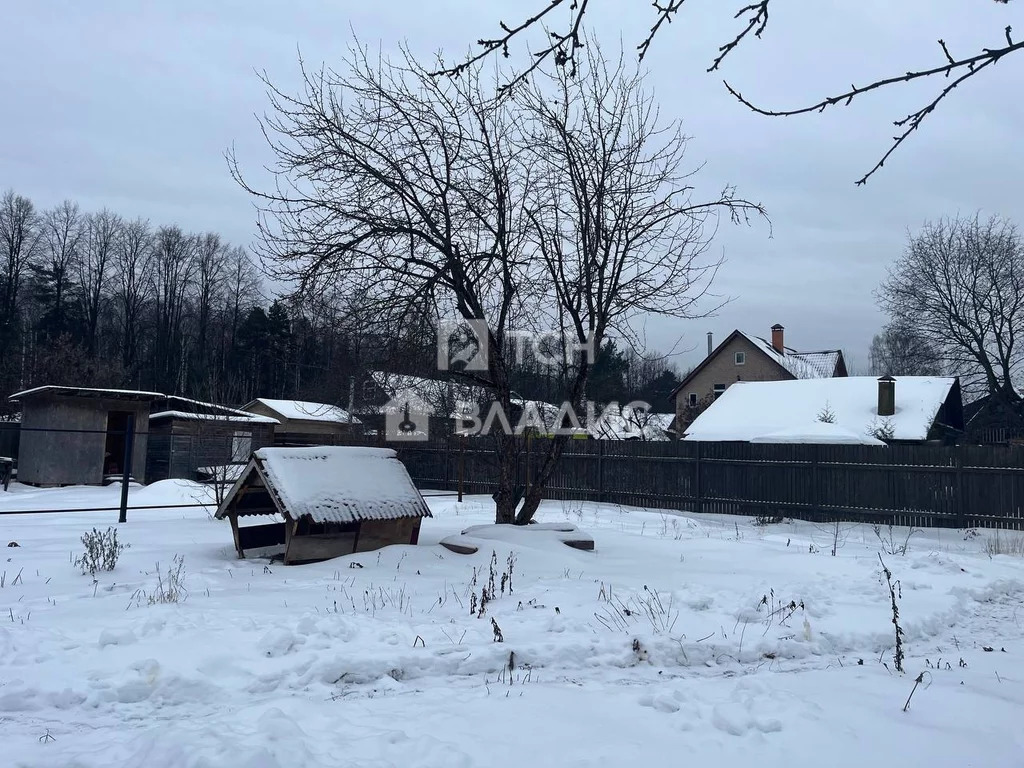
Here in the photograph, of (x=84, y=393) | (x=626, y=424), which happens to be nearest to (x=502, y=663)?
(x=84, y=393)

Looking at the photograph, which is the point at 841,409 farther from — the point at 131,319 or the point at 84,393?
the point at 131,319

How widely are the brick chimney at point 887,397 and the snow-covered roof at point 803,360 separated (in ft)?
59.1

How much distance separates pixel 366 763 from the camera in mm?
3477

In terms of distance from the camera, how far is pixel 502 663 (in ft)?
17.0

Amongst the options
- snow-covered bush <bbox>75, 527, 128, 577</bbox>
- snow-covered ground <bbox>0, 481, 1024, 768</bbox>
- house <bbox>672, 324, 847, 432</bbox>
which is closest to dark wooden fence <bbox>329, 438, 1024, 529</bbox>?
snow-covered ground <bbox>0, 481, 1024, 768</bbox>

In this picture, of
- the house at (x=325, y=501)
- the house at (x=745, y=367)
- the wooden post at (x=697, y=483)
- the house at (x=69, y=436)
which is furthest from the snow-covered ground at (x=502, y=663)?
the house at (x=745, y=367)

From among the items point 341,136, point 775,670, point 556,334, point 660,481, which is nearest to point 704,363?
point 660,481

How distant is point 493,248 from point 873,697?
7.10m

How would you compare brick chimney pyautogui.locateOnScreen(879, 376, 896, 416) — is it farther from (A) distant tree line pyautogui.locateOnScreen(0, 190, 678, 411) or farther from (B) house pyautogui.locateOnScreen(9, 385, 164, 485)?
(B) house pyautogui.locateOnScreen(9, 385, 164, 485)

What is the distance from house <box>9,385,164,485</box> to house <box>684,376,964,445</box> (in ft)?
61.9

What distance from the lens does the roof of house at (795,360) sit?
1804 inches

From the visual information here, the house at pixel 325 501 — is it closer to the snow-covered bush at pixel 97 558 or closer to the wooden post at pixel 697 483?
the snow-covered bush at pixel 97 558

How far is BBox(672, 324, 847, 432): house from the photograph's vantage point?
1790 inches

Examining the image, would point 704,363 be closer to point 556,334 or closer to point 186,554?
point 556,334
